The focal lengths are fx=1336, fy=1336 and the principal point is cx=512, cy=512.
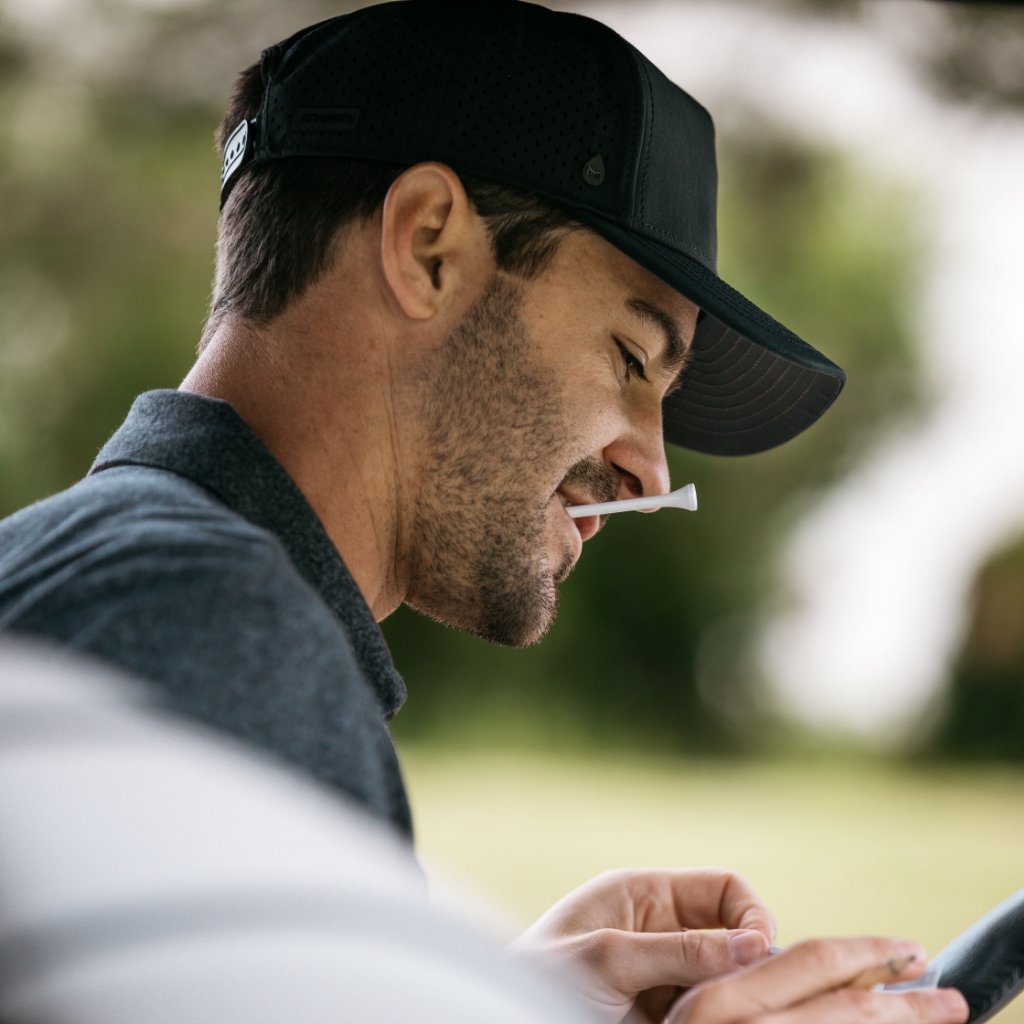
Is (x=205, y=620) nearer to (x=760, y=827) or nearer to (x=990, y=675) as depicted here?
(x=760, y=827)

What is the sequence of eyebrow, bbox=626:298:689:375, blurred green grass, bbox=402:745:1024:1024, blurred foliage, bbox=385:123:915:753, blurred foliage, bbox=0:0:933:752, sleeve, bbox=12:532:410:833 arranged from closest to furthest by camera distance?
1. sleeve, bbox=12:532:410:833
2. eyebrow, bbox=626:298:689:375
3. blurred green grass, bbox=402:745:1024:1024
4. blurred foliage, bbox=0:0:933:752
5. blurred foliage, bbox=385:123:915:753

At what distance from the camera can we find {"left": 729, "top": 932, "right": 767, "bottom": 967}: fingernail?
0.66 m

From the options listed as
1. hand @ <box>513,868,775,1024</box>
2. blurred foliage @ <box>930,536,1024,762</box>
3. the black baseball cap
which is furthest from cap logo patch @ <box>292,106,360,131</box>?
blurred foliage @ <box>930,536,1024,762</box>

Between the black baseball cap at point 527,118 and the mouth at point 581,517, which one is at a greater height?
the black baseball cap at point 527,118

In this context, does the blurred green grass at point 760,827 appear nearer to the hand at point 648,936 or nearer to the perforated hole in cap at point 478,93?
the hand at point 648,936

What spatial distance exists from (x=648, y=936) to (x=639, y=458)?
0.35m

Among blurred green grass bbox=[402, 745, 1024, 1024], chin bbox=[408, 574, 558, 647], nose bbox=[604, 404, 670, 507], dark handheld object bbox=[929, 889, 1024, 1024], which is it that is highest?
nose bbox=[604, 404, 670, 507]

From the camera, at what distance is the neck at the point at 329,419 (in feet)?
2.62

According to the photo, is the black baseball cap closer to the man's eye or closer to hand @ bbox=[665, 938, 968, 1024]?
the man's eye

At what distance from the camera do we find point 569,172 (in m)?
0.82

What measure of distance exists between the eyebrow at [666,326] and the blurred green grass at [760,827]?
329 cm

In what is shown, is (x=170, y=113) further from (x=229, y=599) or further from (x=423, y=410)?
(x=229, y=599)

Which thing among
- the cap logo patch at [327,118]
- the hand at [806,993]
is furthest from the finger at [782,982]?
the cap logo patch at [327,118]

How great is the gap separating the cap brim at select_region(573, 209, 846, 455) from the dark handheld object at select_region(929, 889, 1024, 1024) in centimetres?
37
